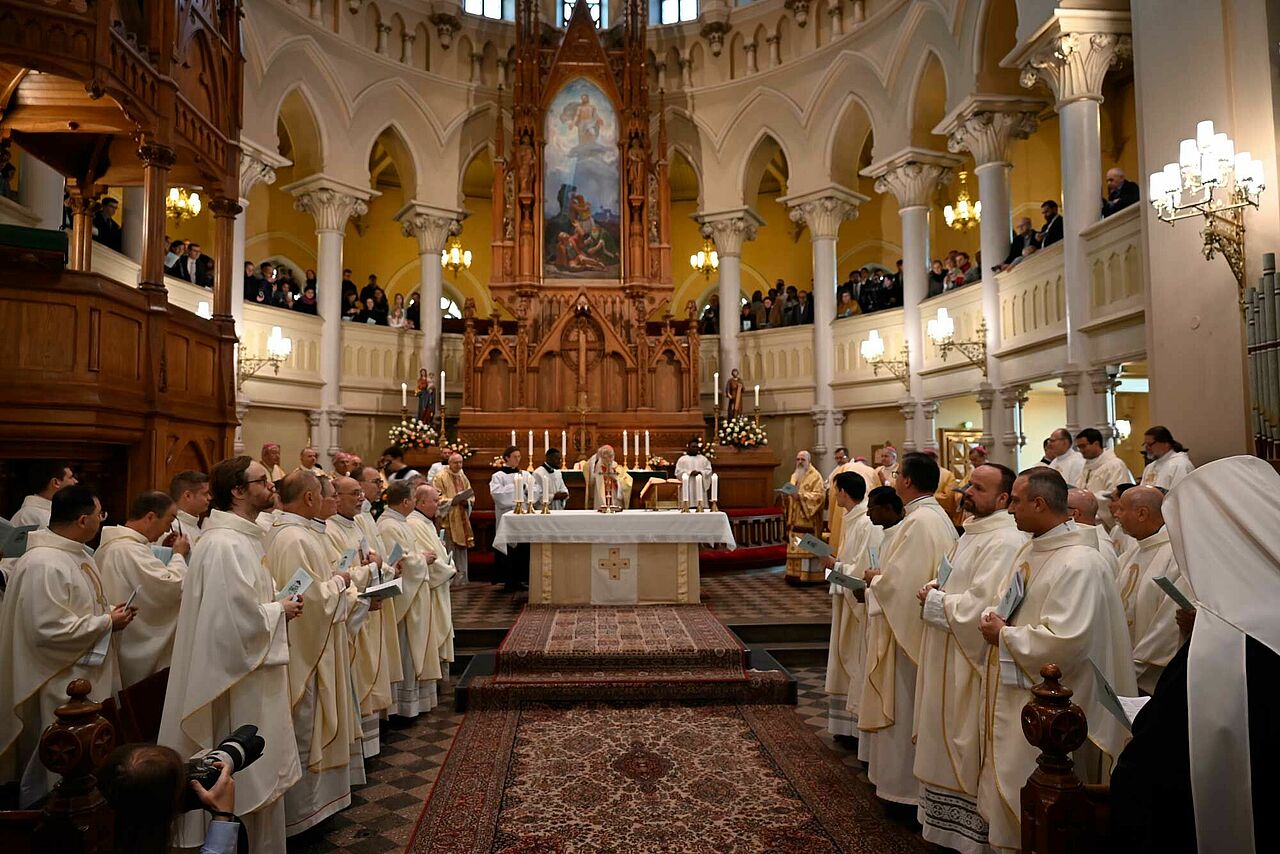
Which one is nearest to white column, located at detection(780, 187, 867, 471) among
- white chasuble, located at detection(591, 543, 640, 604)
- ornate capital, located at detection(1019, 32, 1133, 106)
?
ornate capital, located at detection(1019, 32, 1133, 106)

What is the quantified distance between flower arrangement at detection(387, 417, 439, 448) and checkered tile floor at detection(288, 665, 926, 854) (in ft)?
29.4

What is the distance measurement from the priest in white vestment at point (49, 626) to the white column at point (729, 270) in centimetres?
1596

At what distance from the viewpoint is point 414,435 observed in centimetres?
1581

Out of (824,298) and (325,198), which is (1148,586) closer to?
(824,298)

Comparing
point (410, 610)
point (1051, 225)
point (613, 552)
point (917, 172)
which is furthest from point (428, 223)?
point (410, 610)

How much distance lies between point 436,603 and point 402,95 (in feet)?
50.1

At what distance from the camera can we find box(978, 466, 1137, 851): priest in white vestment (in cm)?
326

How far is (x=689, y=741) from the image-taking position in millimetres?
5879

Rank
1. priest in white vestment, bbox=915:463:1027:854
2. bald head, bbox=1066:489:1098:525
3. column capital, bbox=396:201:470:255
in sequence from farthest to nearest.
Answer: column capital, bbox=396:201:470:255
bald head, bbox=1066:489:1098:525
priest in white vestment, bbox=915:463:1027:854

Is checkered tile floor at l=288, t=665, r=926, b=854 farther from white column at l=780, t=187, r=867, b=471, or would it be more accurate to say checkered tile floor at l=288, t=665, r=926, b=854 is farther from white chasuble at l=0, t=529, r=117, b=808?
white column at l=780, t=187, r=867, b=471

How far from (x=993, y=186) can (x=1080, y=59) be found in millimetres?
3113

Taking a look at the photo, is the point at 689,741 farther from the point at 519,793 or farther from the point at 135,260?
the point at 135,260

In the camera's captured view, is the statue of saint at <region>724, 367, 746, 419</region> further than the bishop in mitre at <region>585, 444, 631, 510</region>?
Yes

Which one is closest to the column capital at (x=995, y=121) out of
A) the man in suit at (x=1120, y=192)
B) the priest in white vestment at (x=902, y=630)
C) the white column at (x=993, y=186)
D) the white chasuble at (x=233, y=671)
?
the white column at (x=993, y=186)
